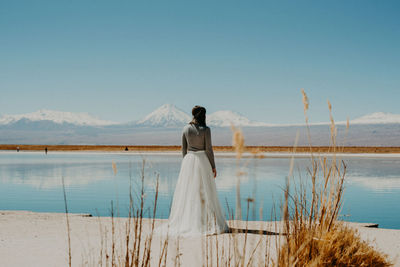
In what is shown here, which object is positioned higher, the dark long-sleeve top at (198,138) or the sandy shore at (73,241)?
the dark long-sleeve top at (198,138)

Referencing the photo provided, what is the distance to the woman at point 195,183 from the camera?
478 cm

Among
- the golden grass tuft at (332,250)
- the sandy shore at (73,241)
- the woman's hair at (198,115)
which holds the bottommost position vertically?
the sandy shore at (73,241)

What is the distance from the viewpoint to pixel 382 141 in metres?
137

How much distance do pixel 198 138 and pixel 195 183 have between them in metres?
0.55

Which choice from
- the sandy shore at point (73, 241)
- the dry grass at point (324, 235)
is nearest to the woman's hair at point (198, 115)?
the sandy shore at point (73, 241)

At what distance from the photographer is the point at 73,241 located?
15.5 feet

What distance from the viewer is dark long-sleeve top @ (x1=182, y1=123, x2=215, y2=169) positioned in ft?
16.1

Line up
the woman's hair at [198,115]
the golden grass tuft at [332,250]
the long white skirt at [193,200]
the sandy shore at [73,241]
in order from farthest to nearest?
the woman's hair at [198,115]
the long white skirt at [193,200]
the sandy shore at [73,241]
the golden grass tuft at [332,250]

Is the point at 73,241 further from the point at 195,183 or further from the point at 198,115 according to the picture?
the point at 198,115

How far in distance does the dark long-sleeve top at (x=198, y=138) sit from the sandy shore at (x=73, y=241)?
1029mm

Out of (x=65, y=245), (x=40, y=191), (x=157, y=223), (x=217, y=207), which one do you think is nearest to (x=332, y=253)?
(x=217, y=207)

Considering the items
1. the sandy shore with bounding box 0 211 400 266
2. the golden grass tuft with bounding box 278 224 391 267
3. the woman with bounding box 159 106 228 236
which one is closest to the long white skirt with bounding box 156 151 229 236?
the woman with bounding box 159 106 228 236

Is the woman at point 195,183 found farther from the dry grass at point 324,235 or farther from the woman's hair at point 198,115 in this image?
the dry grass at point 324,235

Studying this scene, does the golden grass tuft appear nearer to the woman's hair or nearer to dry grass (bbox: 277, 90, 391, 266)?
dry grass (bbox: 277, 90, 391, 266)
